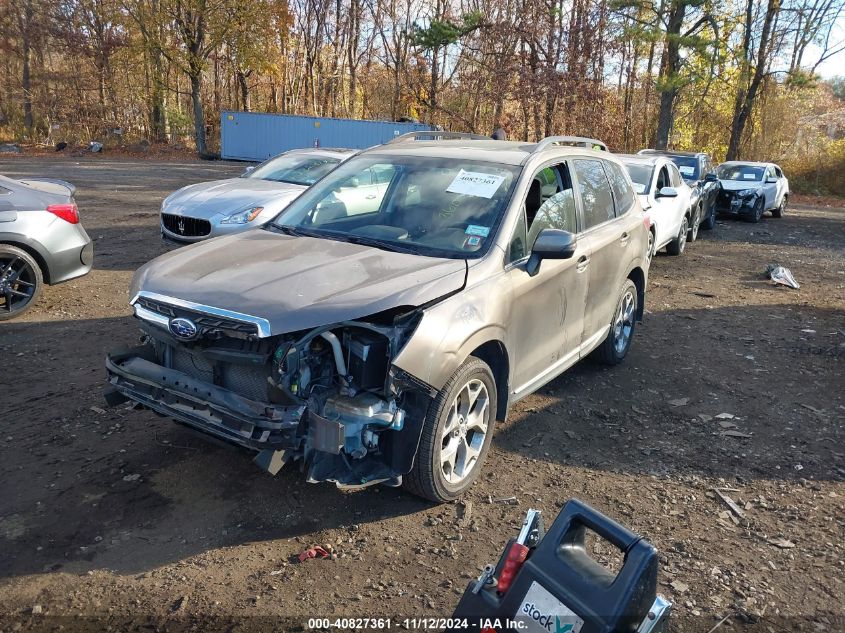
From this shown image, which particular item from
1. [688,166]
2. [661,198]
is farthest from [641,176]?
[688,166]

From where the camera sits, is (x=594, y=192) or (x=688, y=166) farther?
(x=688, y=166)

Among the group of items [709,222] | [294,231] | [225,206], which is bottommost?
[709,222]

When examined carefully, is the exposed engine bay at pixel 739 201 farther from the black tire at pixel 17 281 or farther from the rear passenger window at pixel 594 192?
the black tire at pixel 17 281

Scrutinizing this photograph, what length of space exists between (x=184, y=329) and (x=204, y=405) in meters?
0.39

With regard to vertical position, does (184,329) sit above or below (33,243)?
above

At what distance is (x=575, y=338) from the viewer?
4969mm

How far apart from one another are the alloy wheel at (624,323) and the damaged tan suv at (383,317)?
1082mm

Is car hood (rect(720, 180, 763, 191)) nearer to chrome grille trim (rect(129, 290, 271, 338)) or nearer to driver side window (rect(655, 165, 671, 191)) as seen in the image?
driver side window (rect(655, 165, 671, 191))

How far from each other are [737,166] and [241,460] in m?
18.7

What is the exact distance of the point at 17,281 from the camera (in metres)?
6.80

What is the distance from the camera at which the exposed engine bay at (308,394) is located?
321cm

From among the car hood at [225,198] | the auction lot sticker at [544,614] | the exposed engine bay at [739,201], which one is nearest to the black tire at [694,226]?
the exposed engine bay at [739,201]

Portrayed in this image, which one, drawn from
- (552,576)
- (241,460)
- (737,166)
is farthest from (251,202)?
(737,166)

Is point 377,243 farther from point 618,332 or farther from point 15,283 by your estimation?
point 15,283
